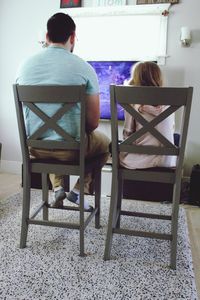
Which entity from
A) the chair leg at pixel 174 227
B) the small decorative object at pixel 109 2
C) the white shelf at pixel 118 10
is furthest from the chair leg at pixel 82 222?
the small decorative object at pixel 109 2

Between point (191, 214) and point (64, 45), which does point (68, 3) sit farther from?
point (191, 214)

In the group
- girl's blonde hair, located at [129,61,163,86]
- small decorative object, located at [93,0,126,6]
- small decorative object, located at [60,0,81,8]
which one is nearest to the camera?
girl's blonde hair, located at [129,61,163,86]

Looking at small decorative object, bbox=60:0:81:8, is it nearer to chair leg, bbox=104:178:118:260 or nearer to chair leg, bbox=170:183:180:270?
chair leg, bbox=104:178:118:260

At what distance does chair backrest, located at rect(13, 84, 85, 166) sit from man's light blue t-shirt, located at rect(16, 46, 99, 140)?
0.05 meters

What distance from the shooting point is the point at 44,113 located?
1.64m

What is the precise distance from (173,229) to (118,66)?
2081 mm

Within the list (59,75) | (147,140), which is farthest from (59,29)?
(147,140)

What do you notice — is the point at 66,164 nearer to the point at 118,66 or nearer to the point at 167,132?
the point at 167,132

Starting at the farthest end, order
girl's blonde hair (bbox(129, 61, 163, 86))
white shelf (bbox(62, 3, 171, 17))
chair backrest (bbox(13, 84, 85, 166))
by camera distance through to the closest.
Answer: white shelf (bbox(62, 3, 171, 17))
girl's blonde hair (bbox(129, 61, 163, 86))
chair backrest (bbox(13, 84, 85, 166))

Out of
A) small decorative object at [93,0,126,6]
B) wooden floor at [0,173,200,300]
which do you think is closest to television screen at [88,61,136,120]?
small decorative object at [93,0,126,6]

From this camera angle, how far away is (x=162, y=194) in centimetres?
274

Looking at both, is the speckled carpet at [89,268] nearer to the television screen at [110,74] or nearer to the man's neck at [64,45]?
the man's neck at [64,45]

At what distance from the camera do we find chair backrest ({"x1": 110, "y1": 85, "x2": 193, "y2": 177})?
1.46m

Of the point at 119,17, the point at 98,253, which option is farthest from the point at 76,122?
the point at 119,17
